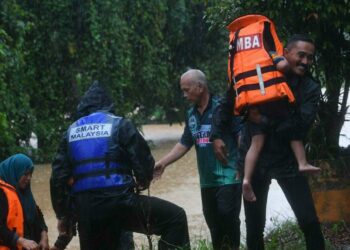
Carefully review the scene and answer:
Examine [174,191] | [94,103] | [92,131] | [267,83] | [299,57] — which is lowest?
[174,191]

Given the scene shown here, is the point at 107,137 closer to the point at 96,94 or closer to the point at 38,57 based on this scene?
the point at 96,94

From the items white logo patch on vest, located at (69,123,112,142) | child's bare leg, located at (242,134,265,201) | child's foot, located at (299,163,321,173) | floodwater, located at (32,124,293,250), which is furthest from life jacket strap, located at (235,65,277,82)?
Result: floodwater, located at (32,124,293,250)

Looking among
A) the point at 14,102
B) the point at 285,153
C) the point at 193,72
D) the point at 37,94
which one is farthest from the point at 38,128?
the point at 285,153

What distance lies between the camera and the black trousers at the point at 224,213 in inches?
223

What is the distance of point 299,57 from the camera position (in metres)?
4.36

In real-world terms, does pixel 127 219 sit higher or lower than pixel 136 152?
lower

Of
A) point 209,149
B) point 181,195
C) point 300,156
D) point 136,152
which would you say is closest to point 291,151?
point 300,156

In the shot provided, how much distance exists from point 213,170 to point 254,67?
1.56 meters

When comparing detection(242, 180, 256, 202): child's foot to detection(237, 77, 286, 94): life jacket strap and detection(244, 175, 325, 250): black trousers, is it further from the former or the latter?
detection(237, 77, 286, 94): life jacket strap

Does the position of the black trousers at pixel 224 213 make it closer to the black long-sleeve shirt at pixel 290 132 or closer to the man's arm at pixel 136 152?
the man's arm at pixel 136 152

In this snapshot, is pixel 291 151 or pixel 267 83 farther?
pixel 291 151

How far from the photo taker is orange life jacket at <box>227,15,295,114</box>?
170 inches

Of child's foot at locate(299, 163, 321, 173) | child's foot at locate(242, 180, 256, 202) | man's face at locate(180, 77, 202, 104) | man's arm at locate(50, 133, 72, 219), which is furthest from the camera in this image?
man's face at locate(180, 77, 202, 104)

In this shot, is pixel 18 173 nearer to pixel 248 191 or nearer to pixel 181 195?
pixel 248 191
